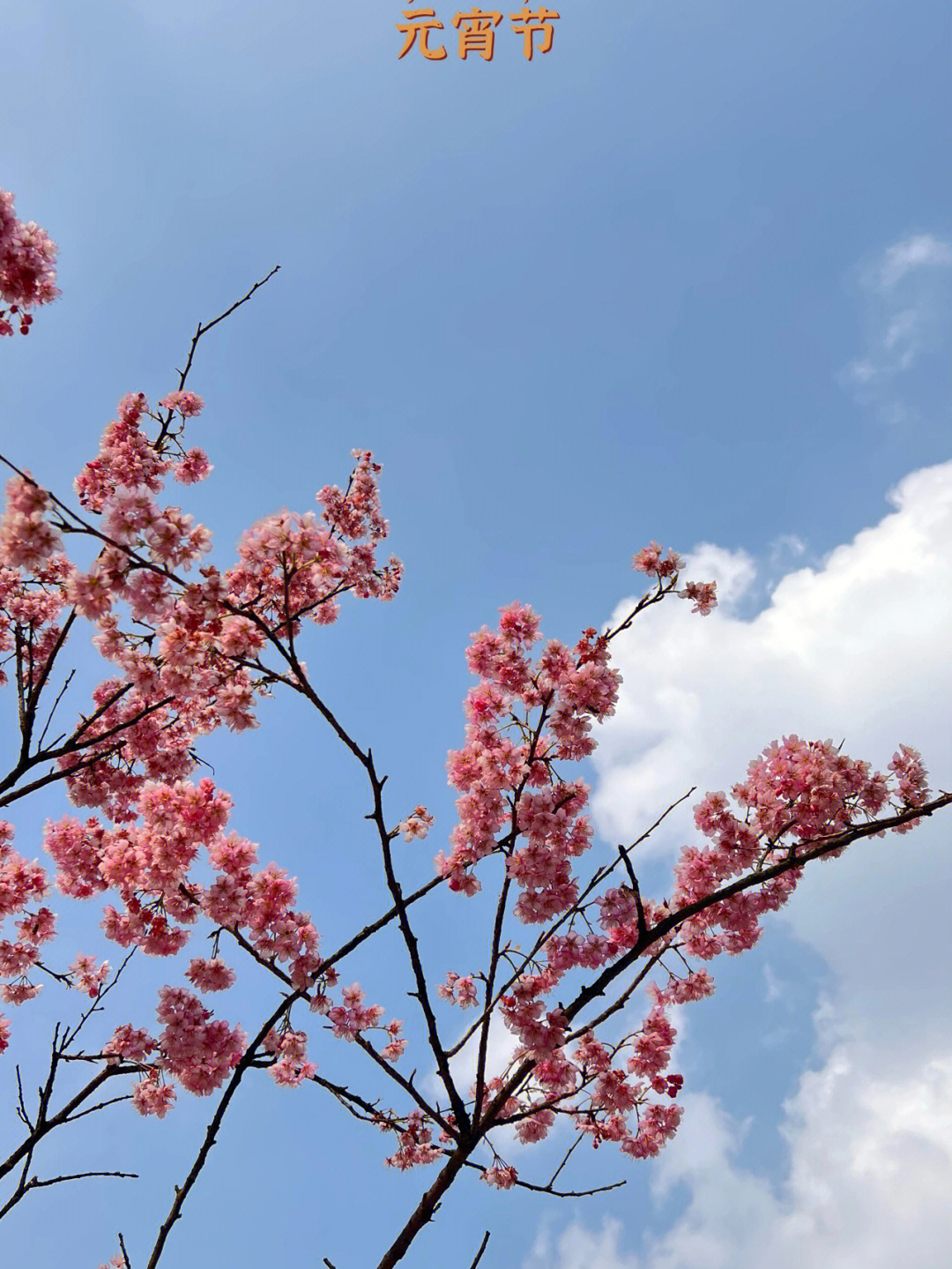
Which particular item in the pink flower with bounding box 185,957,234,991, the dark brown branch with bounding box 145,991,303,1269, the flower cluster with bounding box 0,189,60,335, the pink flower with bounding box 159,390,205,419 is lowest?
the dark brown branch with bounding box 145,991,303,1269

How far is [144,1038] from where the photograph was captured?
6473 millimetres

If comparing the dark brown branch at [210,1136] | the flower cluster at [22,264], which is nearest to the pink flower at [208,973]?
the dark brown branch at [210,1136]

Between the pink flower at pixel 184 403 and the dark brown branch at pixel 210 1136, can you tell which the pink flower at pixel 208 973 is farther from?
the pink flower at pixel 184 403

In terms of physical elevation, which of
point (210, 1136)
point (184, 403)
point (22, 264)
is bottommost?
point (210, 1136)

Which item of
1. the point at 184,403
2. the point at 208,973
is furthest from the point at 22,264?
the point at 208,973

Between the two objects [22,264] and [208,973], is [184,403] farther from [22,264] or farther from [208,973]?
[208,973]

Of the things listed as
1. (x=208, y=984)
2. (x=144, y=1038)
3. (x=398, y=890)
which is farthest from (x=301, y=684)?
(x=144, y=1038)

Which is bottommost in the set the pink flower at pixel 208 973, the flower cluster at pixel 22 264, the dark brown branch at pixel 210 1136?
the dark brown branch at pixel 210 1136

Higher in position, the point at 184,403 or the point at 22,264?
the point at 184,403

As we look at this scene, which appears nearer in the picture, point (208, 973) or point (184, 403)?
point (208, 973)

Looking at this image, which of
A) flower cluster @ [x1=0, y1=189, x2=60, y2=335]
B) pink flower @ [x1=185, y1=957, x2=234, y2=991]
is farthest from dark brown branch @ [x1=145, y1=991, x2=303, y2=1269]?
flower cluster @ [x1=0, y1=189, x2=60, y2=335]

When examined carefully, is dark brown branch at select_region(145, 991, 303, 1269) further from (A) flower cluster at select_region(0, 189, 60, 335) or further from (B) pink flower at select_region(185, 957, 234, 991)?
(A) flower cluster at select_region(0, 189, 60, 335)

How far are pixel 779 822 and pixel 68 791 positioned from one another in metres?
6.20

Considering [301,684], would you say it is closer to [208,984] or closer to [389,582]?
[208,984]
